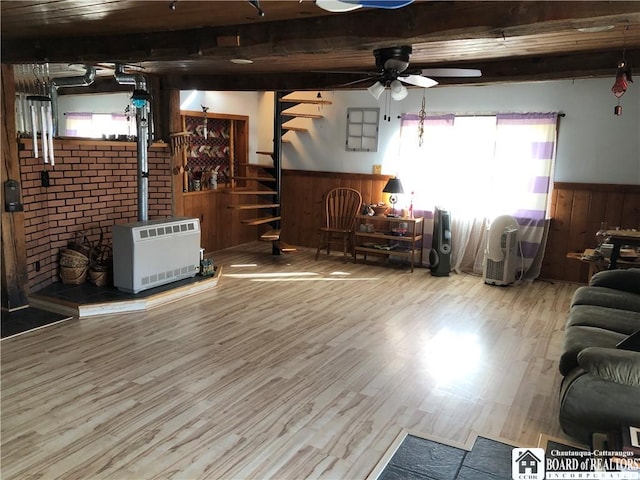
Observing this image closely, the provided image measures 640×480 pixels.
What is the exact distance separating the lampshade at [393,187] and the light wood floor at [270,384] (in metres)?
1.70

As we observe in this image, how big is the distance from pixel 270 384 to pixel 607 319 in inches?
90.7

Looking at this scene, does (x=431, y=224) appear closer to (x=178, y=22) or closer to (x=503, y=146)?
(x=503, y=146)

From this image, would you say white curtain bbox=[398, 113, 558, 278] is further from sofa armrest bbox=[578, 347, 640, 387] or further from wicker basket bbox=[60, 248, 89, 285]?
wicker basket bbox=[60, 248, 89, 285]

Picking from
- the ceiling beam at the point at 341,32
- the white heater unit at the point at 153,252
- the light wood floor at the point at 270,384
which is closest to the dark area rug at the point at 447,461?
the light wood floor at the point at 270,384

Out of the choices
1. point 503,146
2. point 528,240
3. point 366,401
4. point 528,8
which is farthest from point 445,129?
point 366,401

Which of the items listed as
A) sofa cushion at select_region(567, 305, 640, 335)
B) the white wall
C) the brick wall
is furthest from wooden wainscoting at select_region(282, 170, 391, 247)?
sofa cushion at select_region(567, 305, 640, 335)

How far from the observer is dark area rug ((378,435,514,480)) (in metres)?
2.45

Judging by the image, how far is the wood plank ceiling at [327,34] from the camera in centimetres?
281

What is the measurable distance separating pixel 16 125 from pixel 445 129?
4.82m

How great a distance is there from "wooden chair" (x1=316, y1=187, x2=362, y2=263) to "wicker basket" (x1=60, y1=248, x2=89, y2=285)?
10.3 ft

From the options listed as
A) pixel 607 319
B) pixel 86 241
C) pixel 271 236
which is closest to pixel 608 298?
pixel 607 319

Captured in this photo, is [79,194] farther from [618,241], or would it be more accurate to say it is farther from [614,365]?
[618,241]

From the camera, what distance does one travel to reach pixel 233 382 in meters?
3.38

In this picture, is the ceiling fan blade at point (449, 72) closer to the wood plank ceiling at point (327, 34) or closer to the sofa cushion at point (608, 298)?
the wood plank ceiling at point (327, 34)
